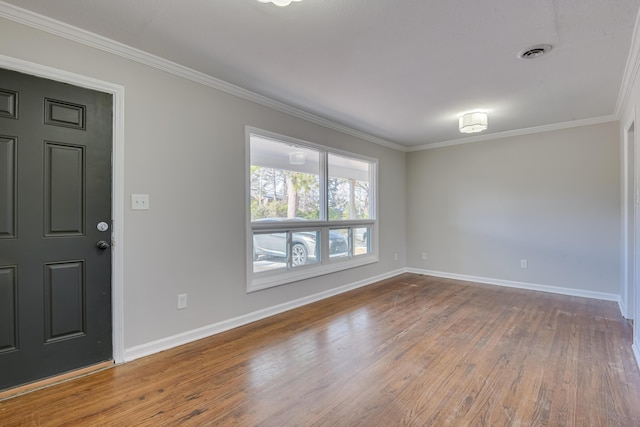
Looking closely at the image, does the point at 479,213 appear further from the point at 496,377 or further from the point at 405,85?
the point at 496,377

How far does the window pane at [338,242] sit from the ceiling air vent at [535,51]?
2854 millimetres

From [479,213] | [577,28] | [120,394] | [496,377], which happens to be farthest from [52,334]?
[479,213]

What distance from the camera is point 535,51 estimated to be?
2371mm

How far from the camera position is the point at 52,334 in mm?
2117

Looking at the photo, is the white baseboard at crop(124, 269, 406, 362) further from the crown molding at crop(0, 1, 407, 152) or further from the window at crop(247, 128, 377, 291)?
the crown molding at crop(0, 1, 407, 152)

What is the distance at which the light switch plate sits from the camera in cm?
245

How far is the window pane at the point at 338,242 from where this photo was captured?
14.6ft

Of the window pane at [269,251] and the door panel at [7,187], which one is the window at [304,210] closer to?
the window pane at [269,251]

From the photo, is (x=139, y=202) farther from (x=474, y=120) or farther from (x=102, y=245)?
(x=474, y=120)

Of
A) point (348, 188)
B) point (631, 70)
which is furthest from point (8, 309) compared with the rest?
point (631, 70)

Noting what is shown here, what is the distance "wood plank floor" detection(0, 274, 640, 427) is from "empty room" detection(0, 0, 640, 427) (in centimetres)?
2

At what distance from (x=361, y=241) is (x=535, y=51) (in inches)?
129

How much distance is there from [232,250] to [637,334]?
3.48 meters

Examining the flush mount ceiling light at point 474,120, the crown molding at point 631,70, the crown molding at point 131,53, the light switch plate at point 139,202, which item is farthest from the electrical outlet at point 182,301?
the crown molding at point 631,70
